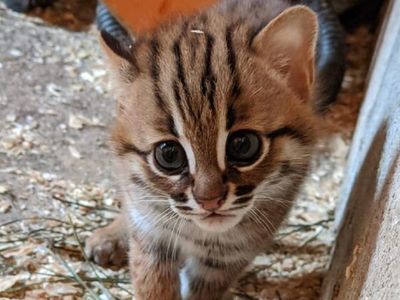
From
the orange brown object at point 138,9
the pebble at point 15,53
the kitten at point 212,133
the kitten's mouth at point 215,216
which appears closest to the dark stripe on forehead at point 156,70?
the kitten at point 212,133

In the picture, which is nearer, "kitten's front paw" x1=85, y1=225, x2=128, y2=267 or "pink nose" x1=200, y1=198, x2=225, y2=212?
"pink nose" x1=200, y1=198, x2=225, y2=212

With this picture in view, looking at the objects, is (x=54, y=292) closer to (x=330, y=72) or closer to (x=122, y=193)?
(x=122, y=193)

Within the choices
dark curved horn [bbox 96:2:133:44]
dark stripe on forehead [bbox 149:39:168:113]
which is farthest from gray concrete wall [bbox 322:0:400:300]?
dark curved horn [bbox 96:2:133:44]

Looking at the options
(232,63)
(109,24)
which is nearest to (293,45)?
(232,63)

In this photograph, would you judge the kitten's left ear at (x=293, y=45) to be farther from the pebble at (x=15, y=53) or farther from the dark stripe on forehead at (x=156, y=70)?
the pebble at (x=15, y=53)

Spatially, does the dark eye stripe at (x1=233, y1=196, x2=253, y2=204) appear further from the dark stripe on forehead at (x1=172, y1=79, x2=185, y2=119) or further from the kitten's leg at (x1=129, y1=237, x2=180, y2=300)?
the kitten's leg at (x1=129, y1=237, x2=180, y2=300)
